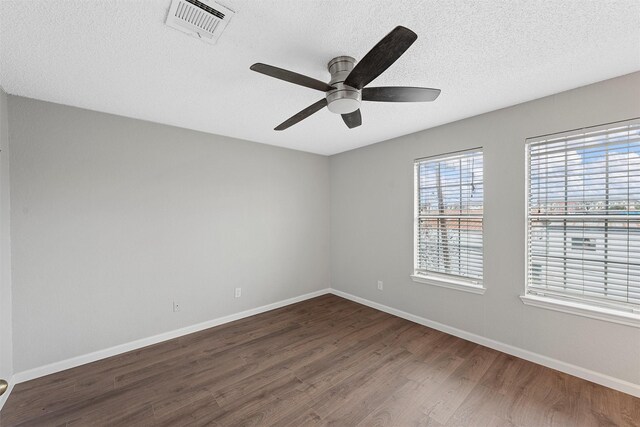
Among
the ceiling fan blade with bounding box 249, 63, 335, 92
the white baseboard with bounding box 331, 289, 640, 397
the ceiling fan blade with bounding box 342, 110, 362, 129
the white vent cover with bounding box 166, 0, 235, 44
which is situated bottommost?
the white baseboard with bounding box 331, 289, 640, 397

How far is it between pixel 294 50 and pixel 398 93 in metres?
0.74

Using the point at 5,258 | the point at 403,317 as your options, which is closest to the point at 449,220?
the point at 403,317

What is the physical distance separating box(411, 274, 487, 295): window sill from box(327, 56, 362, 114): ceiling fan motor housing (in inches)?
92.9

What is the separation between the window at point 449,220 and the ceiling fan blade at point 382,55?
1.96 m

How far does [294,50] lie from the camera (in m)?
1.70

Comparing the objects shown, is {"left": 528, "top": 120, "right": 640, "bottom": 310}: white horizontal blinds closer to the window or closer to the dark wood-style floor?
the window

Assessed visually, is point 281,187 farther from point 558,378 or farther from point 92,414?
point 558,378

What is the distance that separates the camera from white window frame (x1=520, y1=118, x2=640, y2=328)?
206 cm

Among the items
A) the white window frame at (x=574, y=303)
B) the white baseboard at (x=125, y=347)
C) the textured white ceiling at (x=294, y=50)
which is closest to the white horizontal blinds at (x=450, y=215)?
the white window frame at (x=574, y=303)

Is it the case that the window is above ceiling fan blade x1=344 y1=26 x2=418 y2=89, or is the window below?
below

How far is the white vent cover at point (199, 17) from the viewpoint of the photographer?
1.34m

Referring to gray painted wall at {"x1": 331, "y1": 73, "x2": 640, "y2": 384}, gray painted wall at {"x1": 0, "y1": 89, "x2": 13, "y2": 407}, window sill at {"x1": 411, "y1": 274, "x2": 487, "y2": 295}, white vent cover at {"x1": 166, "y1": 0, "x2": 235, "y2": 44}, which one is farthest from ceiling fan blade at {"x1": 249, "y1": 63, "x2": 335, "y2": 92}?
window sill at {"x1": 411, "y1": 274, "x2": 487, "y2": 295}

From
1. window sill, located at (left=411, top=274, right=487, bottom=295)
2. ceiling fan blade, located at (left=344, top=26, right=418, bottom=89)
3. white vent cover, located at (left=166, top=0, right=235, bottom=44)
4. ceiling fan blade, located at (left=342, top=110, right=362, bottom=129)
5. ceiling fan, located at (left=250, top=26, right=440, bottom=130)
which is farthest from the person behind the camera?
window sill, located at (left=411, top=274, right=487, bottom=295)

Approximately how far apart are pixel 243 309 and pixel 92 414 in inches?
72.4
